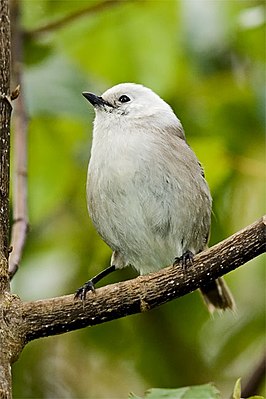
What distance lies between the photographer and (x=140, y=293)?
2477mm

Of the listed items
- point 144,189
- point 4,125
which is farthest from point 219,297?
point 4,125

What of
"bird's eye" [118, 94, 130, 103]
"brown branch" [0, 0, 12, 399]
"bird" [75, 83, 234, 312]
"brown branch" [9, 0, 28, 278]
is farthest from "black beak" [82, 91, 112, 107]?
"brown branch" [0, 0, 12, 399]

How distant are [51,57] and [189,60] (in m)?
0.75

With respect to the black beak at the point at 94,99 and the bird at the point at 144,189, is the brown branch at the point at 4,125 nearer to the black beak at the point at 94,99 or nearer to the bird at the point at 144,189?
the bird at the point at 144,189

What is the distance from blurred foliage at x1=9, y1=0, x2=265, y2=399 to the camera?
14.3 feet

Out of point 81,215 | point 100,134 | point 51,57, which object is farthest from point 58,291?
point 51,57

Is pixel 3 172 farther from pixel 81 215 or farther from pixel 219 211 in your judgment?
pixel 81 215

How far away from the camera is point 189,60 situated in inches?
185

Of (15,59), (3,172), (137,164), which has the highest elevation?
(15,59)

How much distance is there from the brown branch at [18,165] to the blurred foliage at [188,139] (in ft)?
0.51

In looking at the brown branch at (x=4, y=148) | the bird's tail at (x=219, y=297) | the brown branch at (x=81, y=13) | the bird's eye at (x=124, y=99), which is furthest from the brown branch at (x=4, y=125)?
the bird's tail at (x=219, y=297)

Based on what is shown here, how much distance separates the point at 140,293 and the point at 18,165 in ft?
4.23

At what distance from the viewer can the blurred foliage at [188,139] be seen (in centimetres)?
436

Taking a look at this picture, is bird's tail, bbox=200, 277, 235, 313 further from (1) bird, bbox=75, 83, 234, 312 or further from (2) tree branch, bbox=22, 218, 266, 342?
(2) tree branch, bbox=22, 218, 266, 342
